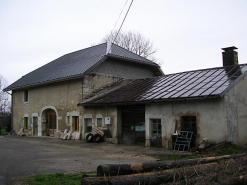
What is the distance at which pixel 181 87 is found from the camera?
12.8 metres

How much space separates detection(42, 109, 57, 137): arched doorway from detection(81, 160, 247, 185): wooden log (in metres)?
15.3

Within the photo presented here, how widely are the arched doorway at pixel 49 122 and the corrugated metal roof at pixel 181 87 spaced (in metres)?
4.50

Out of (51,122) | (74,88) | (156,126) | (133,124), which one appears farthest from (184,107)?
(51,122)

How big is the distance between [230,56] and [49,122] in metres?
13.7

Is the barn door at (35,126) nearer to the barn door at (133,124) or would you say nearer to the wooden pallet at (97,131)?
the wooden pallet at (97,131)

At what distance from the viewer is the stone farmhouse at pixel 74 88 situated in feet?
54.7

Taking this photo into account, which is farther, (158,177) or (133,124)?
(133,124)

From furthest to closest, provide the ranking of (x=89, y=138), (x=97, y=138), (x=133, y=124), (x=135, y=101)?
(x=89, y=138) < (x=97, y=138) < (x=133, y=124) < (x=135, y=101)

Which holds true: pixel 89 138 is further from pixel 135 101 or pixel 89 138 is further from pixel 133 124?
pixel 135 101

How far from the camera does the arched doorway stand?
19.5 metres

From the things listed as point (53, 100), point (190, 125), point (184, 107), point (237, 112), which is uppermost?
point (53, 100)

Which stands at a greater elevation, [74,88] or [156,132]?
[74,88]

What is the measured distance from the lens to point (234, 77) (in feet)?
38.9

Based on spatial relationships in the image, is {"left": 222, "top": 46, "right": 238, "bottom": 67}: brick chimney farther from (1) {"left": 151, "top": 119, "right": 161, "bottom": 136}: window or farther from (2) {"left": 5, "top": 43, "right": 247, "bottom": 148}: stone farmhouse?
(1) {"left": 151, "top": 119, "right": 161, "bottom": 136}: window
